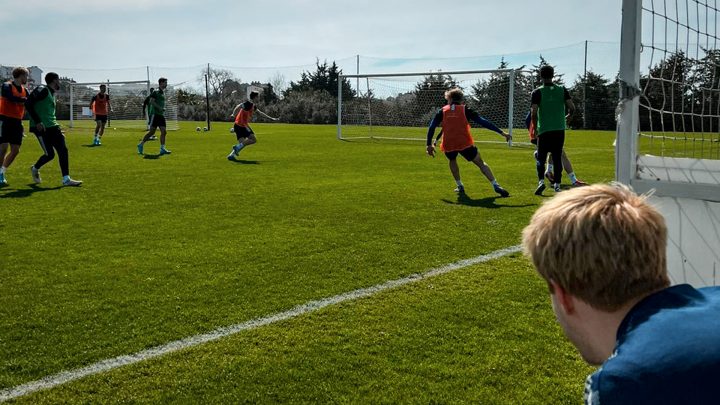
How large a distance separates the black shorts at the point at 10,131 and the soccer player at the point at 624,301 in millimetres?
12098

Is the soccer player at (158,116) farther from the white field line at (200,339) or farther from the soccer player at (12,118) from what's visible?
the white field line at (200,339)

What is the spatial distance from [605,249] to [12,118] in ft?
41.2

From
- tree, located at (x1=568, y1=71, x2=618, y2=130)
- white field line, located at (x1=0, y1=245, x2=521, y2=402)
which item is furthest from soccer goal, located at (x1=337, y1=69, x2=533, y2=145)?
white field line, located at (x1=0, y1=245, x2=521, y2=402)

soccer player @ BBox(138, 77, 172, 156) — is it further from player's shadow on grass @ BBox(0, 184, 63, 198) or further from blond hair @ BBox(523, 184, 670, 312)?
blond hair @ BBox(523, 184, 670, 312)

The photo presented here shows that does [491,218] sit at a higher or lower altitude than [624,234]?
lower

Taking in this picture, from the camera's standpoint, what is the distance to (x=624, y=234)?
1.61 m

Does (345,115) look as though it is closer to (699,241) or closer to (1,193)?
(1,193)

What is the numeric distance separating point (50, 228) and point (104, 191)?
330cm

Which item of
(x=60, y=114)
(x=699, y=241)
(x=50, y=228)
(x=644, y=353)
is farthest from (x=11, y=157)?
(x=60, y=114)

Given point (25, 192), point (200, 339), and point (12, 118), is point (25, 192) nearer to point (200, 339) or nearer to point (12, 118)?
point (12, 118)

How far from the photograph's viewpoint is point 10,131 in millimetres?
11688

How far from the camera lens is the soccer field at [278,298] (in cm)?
347

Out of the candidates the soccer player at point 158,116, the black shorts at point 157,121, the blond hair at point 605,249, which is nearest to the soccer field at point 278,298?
the blond hair at point 605,249

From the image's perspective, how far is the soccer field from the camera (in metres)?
3.47
